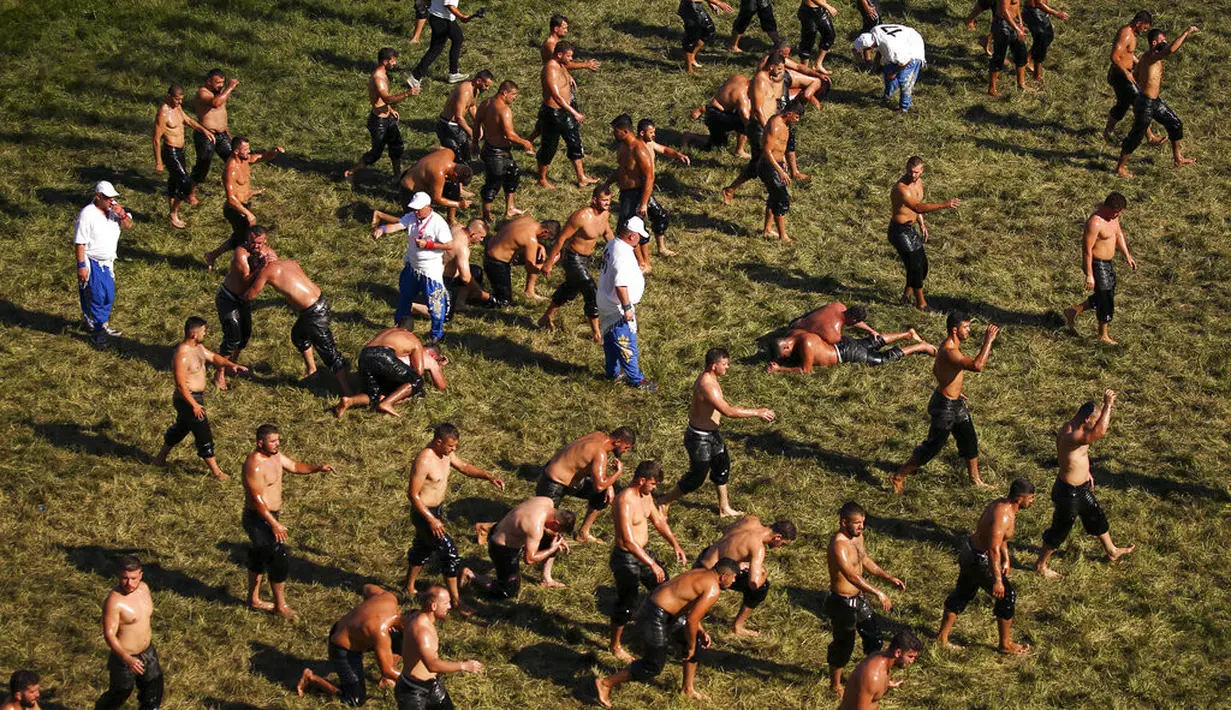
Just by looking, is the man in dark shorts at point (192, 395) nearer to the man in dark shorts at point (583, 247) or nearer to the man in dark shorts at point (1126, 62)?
the man in dark shorts at point (583, 247)

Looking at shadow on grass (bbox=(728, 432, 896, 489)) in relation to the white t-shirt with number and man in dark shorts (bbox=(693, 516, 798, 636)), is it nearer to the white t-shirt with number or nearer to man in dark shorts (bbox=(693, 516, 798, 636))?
the white t-shirt with number

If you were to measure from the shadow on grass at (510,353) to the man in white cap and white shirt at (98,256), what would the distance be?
404cm

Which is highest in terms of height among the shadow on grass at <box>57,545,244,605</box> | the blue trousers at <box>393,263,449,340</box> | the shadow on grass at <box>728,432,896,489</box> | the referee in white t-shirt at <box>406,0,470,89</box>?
the referee in white t-shirt at <box>406,0,470,89</box>

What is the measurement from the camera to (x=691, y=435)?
14.9 m

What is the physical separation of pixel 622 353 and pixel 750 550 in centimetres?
398

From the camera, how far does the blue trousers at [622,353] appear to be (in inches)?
656

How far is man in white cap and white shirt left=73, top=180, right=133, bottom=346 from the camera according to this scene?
17188mm

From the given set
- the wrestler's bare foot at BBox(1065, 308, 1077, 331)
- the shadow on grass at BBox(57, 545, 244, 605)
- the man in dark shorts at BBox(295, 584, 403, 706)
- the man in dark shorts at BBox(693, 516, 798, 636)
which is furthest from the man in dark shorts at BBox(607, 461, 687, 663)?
the wrestler's bare foot at BBox(1065, 308, 1077, 331)

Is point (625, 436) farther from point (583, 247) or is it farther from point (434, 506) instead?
point (583, 247)

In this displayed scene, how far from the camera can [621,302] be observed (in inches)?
650

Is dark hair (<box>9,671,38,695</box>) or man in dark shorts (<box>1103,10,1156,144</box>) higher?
man in dark shorts (<box>1103,10,1156,144</box>)

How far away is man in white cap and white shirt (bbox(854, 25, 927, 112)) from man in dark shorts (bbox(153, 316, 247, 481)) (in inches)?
443

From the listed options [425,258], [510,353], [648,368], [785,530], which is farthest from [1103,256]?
[425,258]

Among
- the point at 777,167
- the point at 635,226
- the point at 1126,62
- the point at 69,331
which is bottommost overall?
the point at 69,331
